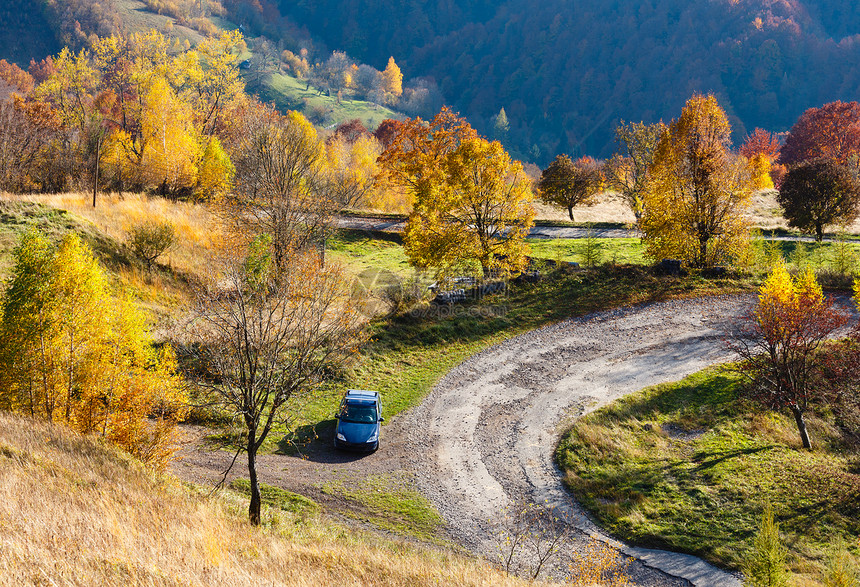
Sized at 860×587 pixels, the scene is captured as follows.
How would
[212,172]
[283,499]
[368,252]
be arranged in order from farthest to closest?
[212,172] < [368,252] < [283,499]

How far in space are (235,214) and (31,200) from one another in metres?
12.1

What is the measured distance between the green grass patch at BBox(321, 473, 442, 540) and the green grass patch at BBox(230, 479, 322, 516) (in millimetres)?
887

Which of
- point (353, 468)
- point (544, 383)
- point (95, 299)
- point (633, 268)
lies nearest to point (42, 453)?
point (95, 299)

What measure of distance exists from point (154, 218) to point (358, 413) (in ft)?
80.3

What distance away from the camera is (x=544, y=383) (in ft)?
80.8

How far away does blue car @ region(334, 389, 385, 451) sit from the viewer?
18.7m

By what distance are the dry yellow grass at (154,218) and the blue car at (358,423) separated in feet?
53.0

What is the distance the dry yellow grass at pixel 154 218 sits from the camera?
32.2 meters

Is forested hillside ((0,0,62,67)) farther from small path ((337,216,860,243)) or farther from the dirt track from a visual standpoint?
the dirt track

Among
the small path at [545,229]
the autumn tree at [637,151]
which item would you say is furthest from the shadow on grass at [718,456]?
the autumn tree at [637,151]

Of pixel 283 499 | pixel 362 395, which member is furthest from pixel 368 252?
pixel 283 499

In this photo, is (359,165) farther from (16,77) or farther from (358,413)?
(16,77)

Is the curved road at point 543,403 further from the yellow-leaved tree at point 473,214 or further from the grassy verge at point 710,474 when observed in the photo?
the yellow-leaved tree at point 473,214

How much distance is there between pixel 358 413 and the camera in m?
19.4
